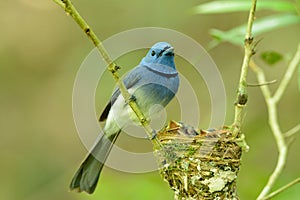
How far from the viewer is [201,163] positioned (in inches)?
106

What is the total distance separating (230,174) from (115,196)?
1.84 metres

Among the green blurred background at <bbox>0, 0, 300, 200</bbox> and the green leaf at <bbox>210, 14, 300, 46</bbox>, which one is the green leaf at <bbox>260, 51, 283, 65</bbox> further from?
the green blurred background at <bbox>0, 0, 300, 200</bbox>

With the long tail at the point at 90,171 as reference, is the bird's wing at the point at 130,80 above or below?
above

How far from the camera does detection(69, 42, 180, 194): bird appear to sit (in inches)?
135

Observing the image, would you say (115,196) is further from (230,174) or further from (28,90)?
→ (28,90)

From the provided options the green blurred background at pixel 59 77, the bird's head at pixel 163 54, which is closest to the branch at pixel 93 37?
the bird's head at pixel 163 54

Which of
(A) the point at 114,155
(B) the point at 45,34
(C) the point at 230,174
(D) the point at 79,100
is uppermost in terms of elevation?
(B) the point at 45,34

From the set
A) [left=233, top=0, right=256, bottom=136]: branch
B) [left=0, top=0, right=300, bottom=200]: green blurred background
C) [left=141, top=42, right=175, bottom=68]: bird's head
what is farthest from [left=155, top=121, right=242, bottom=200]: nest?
[left=0, top=0, right=300, bottom=200]: green blurred background

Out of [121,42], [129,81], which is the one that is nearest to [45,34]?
[121,42]

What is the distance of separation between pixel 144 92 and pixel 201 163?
85 cm

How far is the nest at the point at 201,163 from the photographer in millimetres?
2590

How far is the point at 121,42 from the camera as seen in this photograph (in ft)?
19.4

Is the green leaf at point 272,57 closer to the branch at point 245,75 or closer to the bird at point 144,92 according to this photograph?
the bird at point 144,92

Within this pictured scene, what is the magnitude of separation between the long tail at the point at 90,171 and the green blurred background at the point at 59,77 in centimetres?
253
